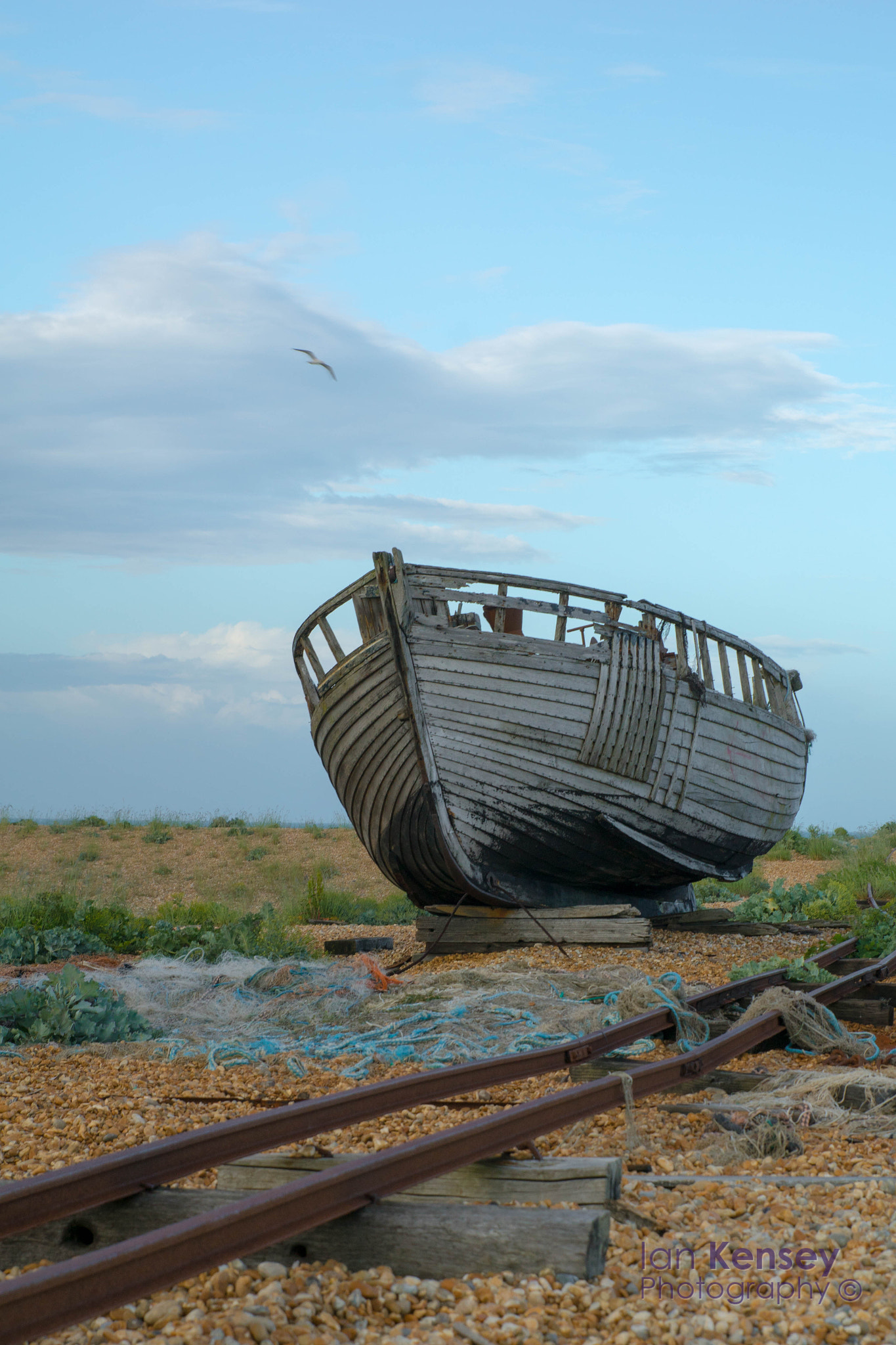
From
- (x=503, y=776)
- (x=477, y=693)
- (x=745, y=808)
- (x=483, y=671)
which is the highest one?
(x=483, y=671)

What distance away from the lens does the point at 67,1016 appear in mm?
6441

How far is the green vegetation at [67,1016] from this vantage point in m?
6.35

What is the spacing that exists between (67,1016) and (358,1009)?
1.79 m

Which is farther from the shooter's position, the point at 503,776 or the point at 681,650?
the point at 681,650

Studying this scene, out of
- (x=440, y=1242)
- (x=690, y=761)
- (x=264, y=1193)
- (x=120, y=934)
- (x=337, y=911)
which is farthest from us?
(x=337, y=911)

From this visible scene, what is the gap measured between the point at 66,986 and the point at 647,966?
4.52 m

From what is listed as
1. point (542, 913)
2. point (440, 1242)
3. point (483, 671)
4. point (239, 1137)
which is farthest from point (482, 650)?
point (440, 1242)

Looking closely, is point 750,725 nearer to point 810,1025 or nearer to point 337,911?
point 810,1025

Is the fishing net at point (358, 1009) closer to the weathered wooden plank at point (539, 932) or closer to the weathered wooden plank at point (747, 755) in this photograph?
the weathered wooden plank at point (539, 932)

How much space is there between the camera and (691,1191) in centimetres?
332

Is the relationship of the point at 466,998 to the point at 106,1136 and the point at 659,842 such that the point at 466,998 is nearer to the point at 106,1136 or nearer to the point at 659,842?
the point at 106,1136

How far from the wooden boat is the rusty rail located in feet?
15.2

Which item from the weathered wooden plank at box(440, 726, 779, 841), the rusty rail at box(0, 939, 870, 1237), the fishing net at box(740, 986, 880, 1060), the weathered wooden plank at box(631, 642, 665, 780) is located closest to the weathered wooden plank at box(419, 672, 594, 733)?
the weathered wooden plank at box(440, 726, 779, 841)

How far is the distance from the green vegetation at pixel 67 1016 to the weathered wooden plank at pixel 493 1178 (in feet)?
11.7
